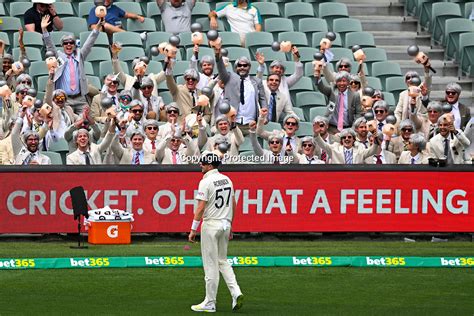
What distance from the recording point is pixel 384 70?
93.7 ft

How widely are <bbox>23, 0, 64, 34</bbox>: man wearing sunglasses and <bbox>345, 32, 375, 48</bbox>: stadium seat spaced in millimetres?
6044

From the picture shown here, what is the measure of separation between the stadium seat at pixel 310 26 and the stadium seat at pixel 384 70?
4.56 ft

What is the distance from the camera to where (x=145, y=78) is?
24750mm

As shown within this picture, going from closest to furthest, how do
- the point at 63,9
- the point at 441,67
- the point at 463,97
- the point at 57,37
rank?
the point at 57,37, the point at 63,9, the point at 463,97, the point at 441,67

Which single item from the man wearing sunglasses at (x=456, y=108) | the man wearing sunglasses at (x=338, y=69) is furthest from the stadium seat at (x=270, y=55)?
the man wearing sunglasses at (x=456, y=108)

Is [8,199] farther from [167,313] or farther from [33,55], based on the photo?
[167,313]

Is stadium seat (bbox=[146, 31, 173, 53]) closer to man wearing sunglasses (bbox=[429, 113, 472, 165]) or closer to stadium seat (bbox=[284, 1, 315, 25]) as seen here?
stadium seat (bbox=[284, 1, 315, 25])

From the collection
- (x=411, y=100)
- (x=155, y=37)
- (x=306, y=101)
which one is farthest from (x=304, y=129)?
(x=155, y=37)

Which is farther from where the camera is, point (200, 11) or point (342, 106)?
point (200, 11)

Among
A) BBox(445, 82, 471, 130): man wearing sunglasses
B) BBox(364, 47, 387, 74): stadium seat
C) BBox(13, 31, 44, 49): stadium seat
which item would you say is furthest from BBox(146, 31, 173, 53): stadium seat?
BBox(445, 82, 471, 130): man wearing sunglasses

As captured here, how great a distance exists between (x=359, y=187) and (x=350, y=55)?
513 cm

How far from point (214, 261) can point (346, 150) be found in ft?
25.1

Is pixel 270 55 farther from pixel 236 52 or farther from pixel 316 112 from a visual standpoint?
pixel 316 112

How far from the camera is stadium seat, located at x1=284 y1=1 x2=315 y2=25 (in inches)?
1163
